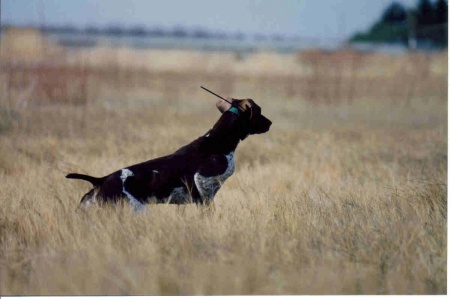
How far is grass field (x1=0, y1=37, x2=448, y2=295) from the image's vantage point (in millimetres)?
4867

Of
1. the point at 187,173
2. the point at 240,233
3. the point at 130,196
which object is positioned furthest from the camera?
the point at 187,173

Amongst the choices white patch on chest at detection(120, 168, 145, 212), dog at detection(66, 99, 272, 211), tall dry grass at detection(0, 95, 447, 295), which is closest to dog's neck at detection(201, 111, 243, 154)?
dog at detection(66, 99, 272, 211)

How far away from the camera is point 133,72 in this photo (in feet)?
81.7

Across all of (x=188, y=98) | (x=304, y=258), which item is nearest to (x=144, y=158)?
(x=304, y=258)

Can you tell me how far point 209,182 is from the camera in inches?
238

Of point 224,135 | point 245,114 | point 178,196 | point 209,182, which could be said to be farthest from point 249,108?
point 178,196

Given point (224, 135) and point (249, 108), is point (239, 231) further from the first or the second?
point (249, 108)

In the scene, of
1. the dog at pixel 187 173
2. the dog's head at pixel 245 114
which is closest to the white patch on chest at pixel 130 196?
the dog at pixel 187 173

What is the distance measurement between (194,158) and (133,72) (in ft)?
63.3

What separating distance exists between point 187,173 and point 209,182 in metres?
0.22

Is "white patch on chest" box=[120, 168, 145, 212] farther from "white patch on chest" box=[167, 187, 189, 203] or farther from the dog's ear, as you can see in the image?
the dog's ear

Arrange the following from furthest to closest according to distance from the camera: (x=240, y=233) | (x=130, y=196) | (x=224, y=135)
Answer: (x=224, y=135) → (x=130, y=196) → (x=240, y=233)

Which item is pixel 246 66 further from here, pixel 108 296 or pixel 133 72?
pixel 108 296

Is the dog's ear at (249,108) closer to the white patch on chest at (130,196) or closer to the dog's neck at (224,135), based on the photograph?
the dog's neck at (224,135)
